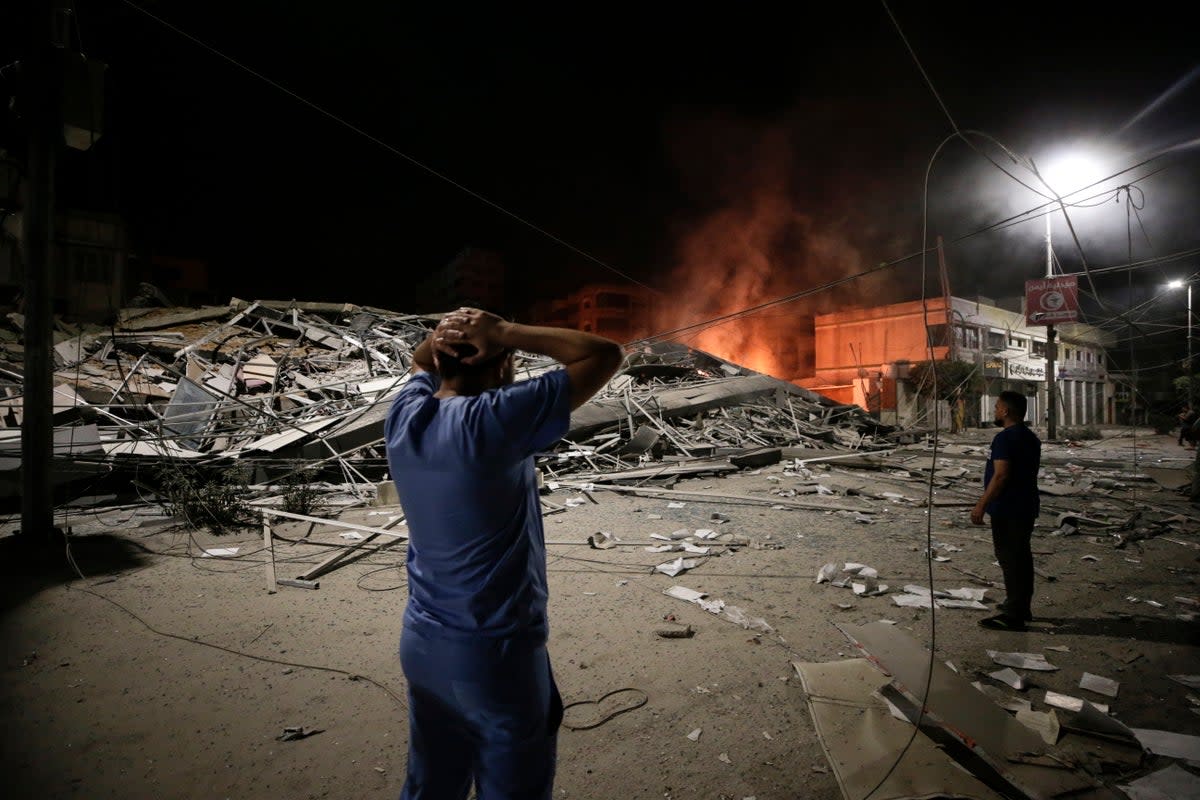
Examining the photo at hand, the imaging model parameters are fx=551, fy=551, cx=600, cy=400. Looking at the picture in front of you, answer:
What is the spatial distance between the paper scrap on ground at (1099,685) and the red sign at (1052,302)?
15.6 m

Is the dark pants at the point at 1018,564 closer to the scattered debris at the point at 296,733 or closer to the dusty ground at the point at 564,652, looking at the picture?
the dusty ground at the point at 564,652

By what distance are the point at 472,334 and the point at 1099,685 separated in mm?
4232

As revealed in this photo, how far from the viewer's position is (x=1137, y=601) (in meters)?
4.68

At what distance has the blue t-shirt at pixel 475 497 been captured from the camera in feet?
4.43

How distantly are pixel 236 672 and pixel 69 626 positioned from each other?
1.82 meters

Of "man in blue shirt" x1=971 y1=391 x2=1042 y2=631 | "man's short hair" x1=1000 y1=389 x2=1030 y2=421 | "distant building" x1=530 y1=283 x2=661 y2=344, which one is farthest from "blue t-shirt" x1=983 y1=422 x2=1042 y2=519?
"distant building" x1=530 y1=283 x2=661 y2=344

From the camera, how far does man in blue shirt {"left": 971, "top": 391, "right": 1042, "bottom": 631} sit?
4078mm

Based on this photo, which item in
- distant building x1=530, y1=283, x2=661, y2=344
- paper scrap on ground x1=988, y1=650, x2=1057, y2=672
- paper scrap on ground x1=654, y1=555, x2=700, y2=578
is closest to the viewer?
paper scrap on ground x1=988, y1=650, x2=1057, y2=672

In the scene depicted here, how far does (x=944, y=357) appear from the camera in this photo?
2739 cm

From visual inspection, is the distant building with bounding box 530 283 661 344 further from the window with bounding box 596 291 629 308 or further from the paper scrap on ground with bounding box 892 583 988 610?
the paper scrap on ground with bounding box 892 583 988 610

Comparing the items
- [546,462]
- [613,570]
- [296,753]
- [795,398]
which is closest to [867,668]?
[613,570]

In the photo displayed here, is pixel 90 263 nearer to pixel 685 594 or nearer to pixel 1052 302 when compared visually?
pixel 685 594

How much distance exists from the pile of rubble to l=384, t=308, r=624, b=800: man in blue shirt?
307 inches

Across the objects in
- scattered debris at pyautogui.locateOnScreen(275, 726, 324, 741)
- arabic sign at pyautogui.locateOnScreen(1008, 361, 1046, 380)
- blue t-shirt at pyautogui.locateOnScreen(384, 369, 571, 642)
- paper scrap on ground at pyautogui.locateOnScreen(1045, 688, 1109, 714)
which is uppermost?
arabic sign at pyautogui.locateOnScreen(1008, 361, 1046, 380)
